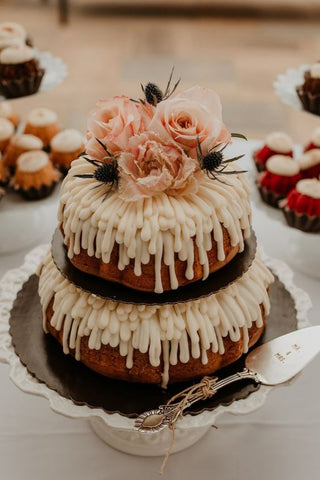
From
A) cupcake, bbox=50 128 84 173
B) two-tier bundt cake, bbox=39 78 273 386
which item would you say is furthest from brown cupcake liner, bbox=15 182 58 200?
two-tier bundt cake, bbox=39 78 273 386

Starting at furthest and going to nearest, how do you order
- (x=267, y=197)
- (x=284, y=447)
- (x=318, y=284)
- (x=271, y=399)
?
(x=267, y=197) < (x=318, y=284) < (x=271, y=399) < (x=284, y=447)

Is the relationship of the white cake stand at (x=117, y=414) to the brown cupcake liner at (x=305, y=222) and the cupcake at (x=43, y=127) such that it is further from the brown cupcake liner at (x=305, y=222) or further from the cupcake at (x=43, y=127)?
the cupcake at (x=43, y=127)

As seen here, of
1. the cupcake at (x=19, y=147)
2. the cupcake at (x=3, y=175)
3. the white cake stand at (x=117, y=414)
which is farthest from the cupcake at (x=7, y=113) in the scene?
the white cake stand at (x=117, y=414)

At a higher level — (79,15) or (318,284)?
(318,284)

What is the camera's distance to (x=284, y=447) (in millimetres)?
1548

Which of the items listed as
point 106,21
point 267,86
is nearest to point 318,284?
Result: point 267,86

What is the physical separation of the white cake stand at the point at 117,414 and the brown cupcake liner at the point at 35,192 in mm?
442

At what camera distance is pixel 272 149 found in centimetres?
245

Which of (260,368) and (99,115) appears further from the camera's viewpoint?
(260,368)

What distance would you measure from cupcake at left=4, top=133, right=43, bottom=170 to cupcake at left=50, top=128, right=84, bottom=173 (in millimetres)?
65

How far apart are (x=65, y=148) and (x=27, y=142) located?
6.1 inches

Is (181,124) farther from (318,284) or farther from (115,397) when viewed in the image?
(318,284)

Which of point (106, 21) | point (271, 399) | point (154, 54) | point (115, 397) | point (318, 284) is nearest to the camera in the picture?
point (115, 397)

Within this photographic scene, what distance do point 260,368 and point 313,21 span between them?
595 cm
